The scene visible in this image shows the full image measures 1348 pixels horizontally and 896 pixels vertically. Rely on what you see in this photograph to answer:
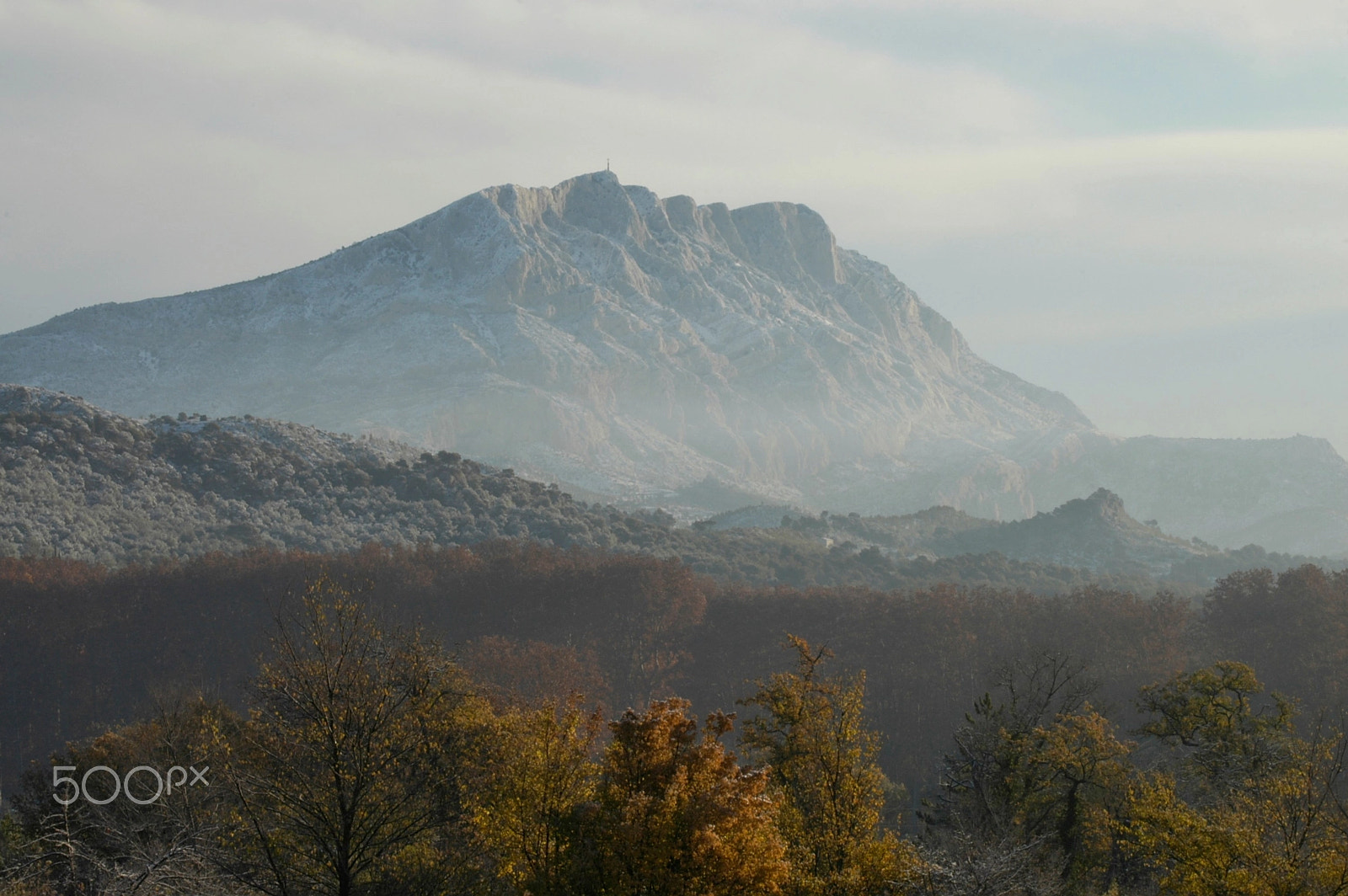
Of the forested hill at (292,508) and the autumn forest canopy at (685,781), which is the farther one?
the forested hill at (292,508)

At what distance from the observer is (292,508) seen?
5561 inches

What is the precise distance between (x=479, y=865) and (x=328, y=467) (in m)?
131

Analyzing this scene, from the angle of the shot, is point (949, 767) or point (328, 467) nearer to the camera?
point (949, 767)

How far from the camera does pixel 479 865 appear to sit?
29234 millimetres

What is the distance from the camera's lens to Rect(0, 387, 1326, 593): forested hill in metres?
123

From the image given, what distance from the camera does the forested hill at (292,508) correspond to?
4838 inches

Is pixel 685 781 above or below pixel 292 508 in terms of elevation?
above

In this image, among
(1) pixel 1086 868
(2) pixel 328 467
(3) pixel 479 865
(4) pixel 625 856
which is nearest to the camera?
(4) pixel 625 856

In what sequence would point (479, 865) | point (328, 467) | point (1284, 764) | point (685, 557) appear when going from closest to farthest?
point (479, 865)
point (1284, 764)
point (685, 557)
point (328, 467)

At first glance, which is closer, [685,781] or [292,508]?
[685,781]

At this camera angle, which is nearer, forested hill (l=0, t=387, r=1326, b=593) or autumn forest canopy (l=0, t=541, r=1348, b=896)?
autumn forest canopy (l=0, t=541, r=1348, b=896)

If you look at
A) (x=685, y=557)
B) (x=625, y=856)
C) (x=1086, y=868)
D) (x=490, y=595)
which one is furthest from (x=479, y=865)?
(x=685, y=557)

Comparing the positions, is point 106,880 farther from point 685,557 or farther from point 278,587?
point 685,557

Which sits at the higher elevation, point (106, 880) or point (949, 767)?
point (106, 880)
